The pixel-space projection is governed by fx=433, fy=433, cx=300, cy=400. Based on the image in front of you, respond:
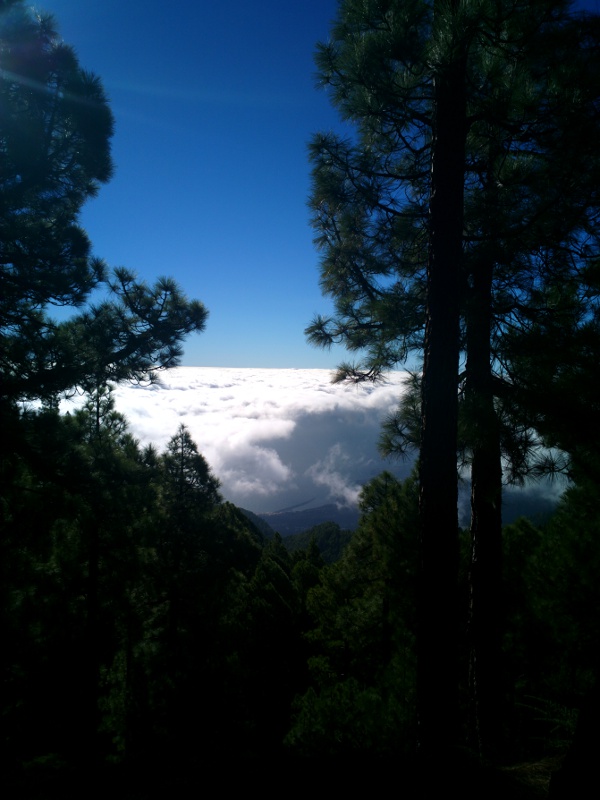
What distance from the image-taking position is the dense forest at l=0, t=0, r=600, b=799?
415 centimetres

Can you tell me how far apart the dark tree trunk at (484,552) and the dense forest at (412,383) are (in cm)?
3

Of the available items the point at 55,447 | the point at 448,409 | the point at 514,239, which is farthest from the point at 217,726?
the point at 514,239

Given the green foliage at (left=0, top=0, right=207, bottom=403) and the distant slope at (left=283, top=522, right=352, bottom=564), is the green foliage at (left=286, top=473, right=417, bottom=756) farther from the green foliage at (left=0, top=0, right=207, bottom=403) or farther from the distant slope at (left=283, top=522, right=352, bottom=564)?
the distant slope at (left=283, top=522, right=352, bottom=564)

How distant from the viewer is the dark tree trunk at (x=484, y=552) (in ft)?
19.7

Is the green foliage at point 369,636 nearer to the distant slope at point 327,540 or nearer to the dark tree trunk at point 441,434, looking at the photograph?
the dark tree trunk at point 441,434

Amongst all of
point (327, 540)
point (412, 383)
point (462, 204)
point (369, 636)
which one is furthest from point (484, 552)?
point (327, 540)

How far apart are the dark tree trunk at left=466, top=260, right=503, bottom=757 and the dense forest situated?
32 millimetres

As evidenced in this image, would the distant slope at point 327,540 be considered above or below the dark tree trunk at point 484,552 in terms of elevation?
below

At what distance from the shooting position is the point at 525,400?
523cm

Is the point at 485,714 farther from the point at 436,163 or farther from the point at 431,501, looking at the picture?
the point at 436,163

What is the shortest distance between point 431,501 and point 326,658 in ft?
37.0

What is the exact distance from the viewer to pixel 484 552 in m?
6.41

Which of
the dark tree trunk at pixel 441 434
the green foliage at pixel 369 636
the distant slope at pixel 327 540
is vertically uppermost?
the dark tree trunk at pixel 441 434

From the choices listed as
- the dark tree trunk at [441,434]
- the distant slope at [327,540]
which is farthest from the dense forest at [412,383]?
the distant slope at [327,540]
